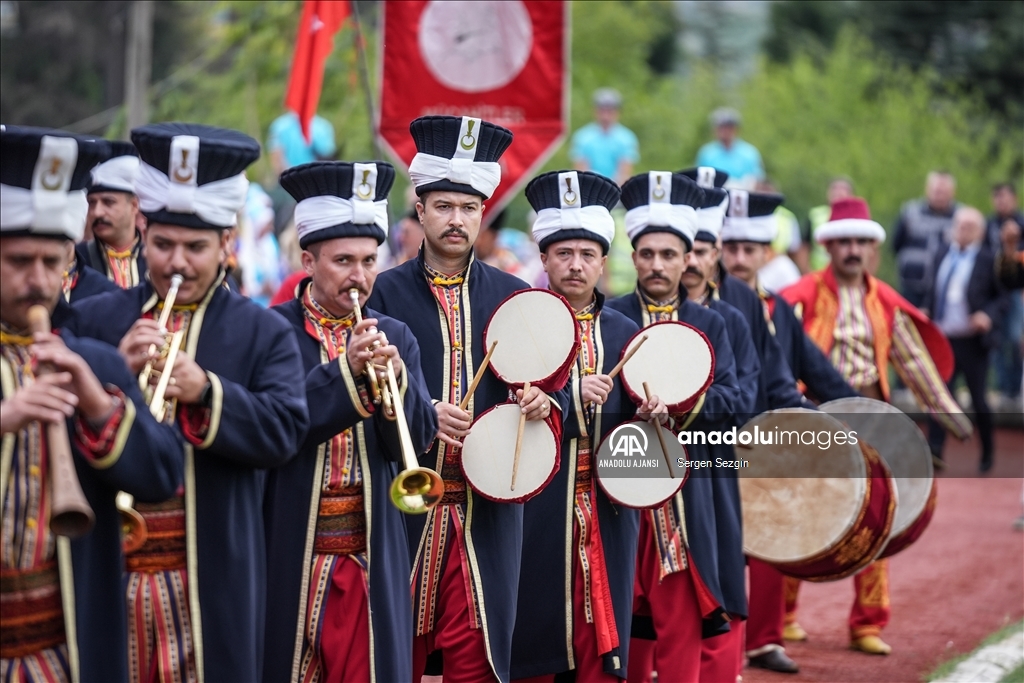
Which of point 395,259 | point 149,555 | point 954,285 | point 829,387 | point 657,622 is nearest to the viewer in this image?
point 149,555

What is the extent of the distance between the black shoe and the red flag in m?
4.29

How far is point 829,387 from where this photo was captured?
8.66 meters

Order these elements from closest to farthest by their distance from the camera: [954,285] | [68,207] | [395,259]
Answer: [68,207], [395,259], [954,285]

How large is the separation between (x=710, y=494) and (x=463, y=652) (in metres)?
1.75

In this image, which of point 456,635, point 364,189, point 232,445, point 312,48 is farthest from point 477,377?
point 312,48

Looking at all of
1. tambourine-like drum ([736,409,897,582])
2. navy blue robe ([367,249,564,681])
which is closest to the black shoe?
tambourine-like drum ([736,409,897,582])

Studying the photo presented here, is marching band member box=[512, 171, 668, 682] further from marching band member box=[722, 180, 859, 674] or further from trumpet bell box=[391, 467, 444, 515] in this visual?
marching band member box=[722, 180, 859, 674]

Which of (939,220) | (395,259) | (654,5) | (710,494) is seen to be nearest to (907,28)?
(654,5)

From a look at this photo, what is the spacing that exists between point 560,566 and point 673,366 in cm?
97

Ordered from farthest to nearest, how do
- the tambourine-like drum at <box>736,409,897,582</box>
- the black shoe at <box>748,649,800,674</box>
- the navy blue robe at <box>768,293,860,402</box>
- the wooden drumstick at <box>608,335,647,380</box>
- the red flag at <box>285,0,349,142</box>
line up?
the red flag at <box>285,0,349,142</box> → the navy blue robe at <box>768,293,860,402</box> → the black shoe at <box>748,649,800,674</box> → the tambourine-like drum at <box>736,409,897,582</box> → the wooden drumstick at <box>608,335,647,380</box>

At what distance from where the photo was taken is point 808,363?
8.67 meters

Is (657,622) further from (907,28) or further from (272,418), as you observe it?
(907,28)

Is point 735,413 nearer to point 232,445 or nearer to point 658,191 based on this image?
point 658,191

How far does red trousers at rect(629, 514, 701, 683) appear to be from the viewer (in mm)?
6730
